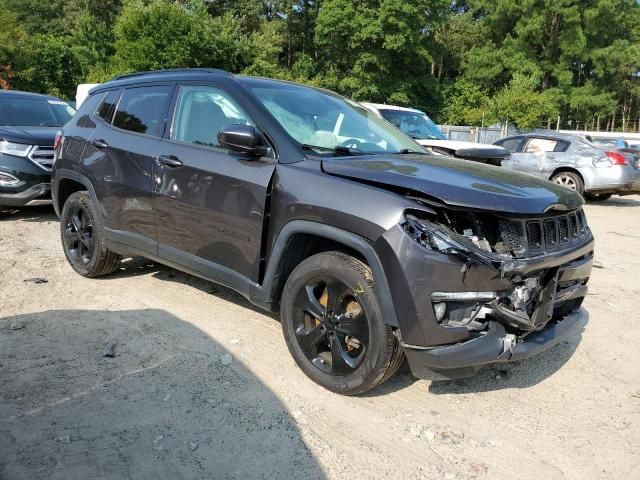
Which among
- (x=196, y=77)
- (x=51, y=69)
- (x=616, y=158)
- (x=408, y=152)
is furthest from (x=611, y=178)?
(x=51, y=69)

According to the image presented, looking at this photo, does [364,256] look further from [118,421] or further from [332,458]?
[118,421]

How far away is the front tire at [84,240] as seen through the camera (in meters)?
4.79

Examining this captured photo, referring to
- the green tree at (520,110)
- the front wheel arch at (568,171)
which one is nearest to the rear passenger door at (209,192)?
the front wheel arch at (568,171)

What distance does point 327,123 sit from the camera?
3.78 metres

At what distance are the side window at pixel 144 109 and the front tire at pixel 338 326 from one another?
1.84m

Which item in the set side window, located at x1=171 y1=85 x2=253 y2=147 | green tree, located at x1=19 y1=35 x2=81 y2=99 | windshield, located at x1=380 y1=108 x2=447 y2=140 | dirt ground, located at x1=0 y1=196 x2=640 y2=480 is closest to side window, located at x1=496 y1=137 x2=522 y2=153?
windshield, located at x1=380 y1=108 x2=447 y2=140

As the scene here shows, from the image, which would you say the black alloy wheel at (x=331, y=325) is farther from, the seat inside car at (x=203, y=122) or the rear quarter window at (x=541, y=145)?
the rear quarter window at (x=541, y=145)

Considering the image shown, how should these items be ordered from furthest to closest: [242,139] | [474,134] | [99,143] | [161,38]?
1. [161,38]
2. [474,134]
3. [99,143]
4. [242,139]

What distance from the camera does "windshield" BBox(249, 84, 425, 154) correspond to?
11.6 ft

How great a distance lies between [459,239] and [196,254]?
6.41ft

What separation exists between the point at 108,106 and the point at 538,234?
12.4 ft

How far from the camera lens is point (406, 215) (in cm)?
267

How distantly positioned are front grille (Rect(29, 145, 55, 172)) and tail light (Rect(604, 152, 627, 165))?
416 inches

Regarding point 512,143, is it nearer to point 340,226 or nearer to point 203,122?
point 203,122
